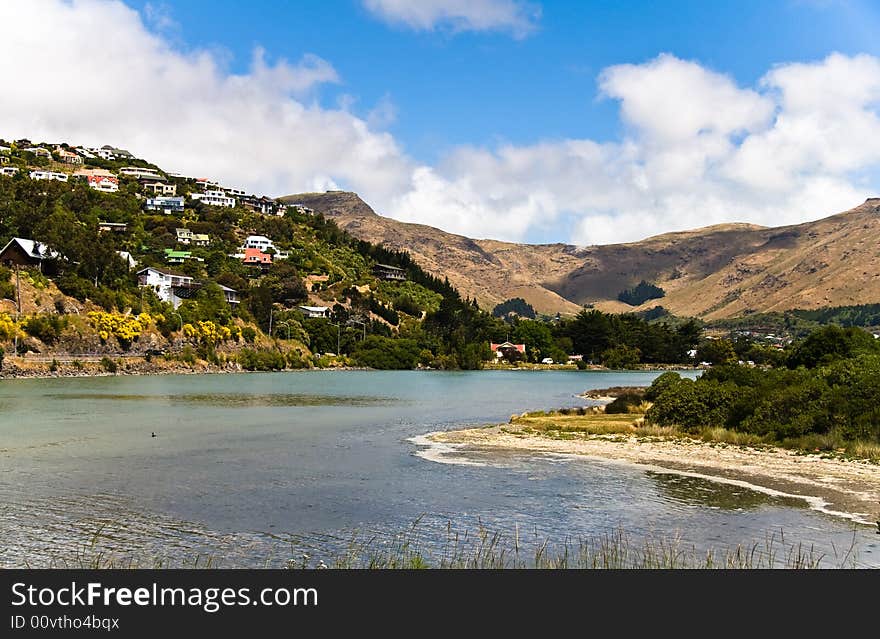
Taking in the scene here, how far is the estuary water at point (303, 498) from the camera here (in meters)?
21.1

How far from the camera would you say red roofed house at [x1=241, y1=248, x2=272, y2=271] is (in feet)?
586

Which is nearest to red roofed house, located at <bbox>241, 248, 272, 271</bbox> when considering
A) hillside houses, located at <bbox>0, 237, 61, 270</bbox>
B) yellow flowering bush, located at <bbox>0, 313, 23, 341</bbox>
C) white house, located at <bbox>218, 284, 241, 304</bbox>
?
white house, located at <bbox>218, 284, 241, 304</bbox>

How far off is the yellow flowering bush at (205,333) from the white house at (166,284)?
40.2 feet

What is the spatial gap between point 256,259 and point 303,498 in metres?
157

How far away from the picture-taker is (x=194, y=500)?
1066 inches

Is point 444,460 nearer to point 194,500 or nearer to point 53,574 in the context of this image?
point 194,500

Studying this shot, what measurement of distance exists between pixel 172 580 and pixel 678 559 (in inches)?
469

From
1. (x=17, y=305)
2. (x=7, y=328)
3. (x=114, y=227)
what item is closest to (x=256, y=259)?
(x=114, y=227)

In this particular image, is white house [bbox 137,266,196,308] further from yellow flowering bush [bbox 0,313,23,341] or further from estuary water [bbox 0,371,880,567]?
estuary water [bbox 0,371,880,567]

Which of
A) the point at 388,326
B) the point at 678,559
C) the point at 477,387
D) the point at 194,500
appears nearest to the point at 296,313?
the point at 388,326

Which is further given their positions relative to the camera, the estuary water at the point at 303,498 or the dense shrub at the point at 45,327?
the dense shrub at the point at 45,327

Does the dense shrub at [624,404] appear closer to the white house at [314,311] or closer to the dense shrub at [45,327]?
the dense shrub at [45,327]

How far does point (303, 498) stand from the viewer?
91.2 feet

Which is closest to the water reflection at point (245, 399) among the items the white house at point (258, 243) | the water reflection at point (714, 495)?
the water reflection at point (714, 495)
